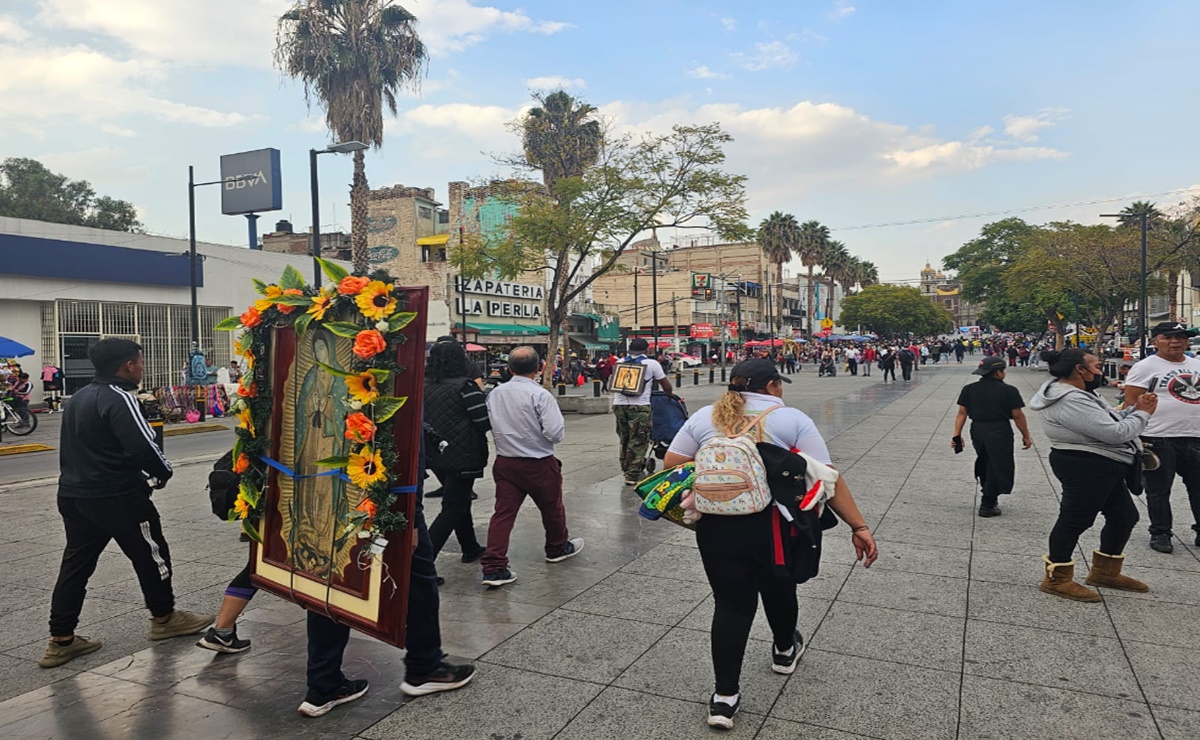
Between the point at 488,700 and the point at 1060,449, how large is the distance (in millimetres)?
3621

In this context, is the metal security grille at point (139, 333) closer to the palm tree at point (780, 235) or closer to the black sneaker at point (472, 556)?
the black sneaker at point (472, 556)

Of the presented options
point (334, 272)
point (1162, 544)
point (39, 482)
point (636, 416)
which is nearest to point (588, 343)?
point (39, 482)

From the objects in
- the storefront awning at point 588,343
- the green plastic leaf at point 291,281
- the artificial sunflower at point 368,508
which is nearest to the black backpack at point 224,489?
the green plastic leaf at point 291,281

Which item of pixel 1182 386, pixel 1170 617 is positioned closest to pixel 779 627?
pixel 1170 617

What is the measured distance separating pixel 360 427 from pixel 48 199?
48.5 m

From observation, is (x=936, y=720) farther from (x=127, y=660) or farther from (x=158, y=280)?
(x=158, y=280)

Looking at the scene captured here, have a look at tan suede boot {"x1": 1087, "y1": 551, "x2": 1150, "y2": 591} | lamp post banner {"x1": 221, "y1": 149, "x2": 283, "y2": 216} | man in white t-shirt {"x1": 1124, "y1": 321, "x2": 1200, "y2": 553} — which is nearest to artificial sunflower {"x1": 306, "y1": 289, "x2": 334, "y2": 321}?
tan suede boot {"x1": 1087, "y1": 551, "x2": 1150, "y2": 591}

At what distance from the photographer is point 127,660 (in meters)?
4.02

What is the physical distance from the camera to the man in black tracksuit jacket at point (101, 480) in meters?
3.98

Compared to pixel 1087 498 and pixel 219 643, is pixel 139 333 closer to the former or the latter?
pixel 219 643

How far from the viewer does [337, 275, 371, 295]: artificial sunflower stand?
3.09 m

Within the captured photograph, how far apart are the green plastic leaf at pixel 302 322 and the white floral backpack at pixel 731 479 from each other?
5.56 feet

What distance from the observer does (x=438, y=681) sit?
3539mm

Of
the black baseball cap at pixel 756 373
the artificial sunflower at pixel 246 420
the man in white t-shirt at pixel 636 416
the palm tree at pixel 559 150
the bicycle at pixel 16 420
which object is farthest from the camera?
the palm tree at pixel 559 150
